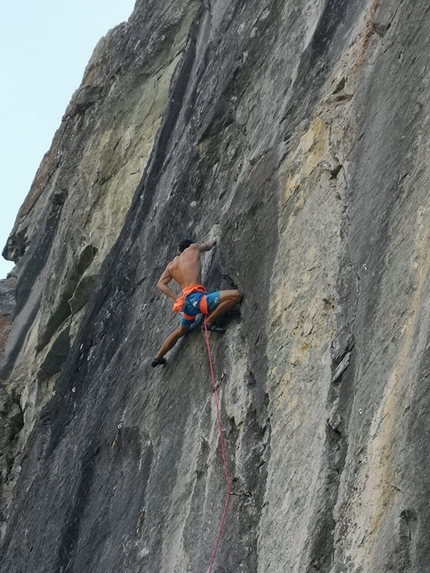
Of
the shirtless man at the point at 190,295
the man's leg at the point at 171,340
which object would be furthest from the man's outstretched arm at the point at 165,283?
the man's leg at the point at 171,340

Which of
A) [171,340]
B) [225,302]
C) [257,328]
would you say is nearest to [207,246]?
[171,340]

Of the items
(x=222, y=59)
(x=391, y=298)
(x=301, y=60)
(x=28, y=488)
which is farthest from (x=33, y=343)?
(x=391, y=298)

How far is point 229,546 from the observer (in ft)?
29.0

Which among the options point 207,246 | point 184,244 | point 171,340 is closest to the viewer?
point 171,340

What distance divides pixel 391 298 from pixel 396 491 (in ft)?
5.11

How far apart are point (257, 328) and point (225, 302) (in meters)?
0.65

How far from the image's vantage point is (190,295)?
11.0 meters

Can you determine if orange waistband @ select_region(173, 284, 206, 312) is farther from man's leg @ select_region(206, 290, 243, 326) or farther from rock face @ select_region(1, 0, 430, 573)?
man's leg @ select_region(206, 290, 243, 326)

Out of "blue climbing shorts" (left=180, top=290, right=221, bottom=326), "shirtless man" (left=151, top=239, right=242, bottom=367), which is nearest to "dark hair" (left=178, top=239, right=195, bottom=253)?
"shirtless man" (left=151, top=239, right=242, bottom=367)

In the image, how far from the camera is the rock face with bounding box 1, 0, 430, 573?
25.6ft

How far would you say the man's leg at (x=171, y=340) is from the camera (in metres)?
11.2

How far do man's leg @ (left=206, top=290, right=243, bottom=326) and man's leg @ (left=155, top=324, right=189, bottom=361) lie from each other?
0.66 m

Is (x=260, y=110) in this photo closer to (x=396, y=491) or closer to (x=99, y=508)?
(x=99, y=508)

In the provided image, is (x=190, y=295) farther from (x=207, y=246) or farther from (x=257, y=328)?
(x=257, y=328)
